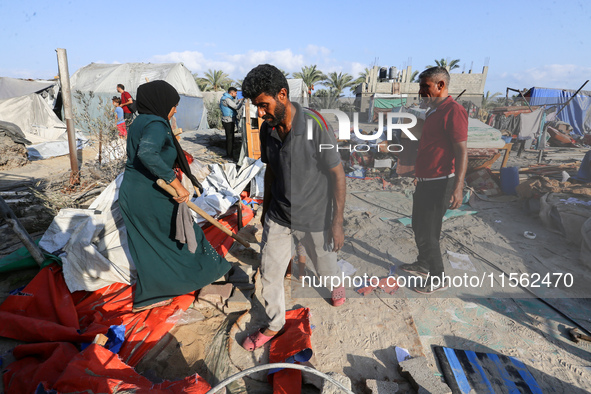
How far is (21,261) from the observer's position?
9.52 feet

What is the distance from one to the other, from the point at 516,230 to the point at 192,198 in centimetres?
387

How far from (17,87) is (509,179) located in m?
17.7

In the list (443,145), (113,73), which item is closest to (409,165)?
(443,145)

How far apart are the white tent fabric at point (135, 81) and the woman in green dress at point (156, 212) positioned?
40.0 ft

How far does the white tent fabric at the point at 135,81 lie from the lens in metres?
12.9

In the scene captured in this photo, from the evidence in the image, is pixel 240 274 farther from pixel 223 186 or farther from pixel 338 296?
pixel 223 186

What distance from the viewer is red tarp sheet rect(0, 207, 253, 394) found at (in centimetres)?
184

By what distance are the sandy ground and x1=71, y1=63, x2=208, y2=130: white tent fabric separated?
41.2 ft

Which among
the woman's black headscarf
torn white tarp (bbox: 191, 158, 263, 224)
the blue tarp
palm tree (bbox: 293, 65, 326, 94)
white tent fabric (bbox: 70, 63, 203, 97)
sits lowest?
torn white tarp (bbox: 191, 158, 263, 224)

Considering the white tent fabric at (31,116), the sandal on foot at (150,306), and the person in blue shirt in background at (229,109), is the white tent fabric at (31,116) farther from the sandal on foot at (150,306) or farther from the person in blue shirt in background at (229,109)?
the sandal on foot at (150,306)

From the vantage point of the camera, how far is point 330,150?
1.85 meters

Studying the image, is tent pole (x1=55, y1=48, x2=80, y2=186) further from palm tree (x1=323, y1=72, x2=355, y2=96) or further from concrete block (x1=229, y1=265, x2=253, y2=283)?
palm tree (x1=323, y1=72, x2=355, y2=96)

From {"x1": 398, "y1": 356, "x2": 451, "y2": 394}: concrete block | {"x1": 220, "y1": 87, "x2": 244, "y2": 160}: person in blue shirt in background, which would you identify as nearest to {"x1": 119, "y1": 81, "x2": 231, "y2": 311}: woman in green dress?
{"x1": 398, "y1": 356, "x2": 451, "y2": 394}: concrete block

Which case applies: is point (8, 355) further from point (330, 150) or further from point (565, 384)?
point (565, 384)
